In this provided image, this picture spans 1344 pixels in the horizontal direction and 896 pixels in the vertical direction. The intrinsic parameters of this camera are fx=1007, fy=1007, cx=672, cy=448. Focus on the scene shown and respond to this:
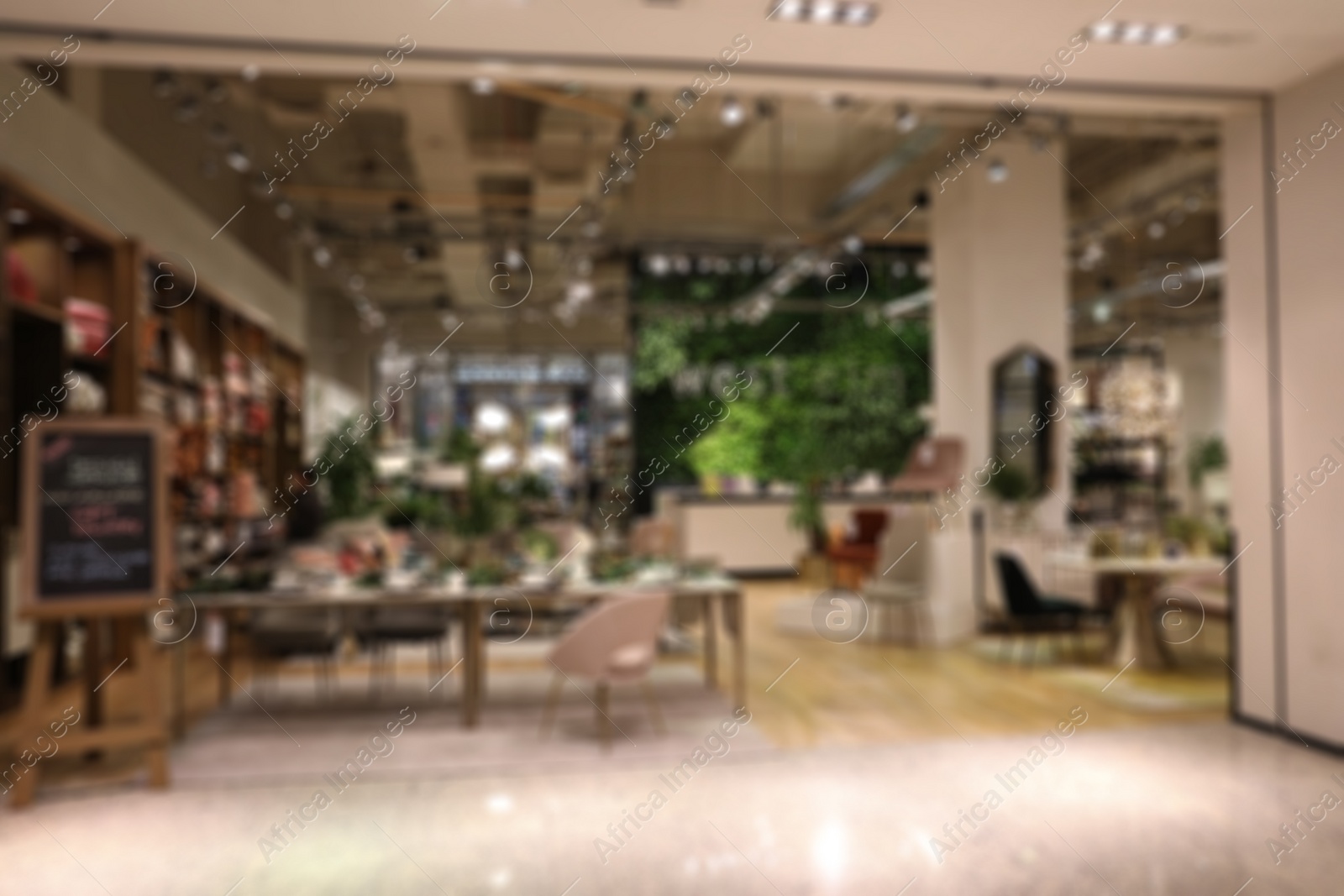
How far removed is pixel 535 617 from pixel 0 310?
473cm

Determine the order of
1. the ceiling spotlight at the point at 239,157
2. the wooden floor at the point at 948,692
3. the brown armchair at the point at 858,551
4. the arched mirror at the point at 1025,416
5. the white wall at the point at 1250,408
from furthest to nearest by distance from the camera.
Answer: the brown armchair at the point at 858,551
the arched mirror at the point at 1025,416
the ceiling spotlight at the point at 239,157
the wooden floor at the point at 948,692
the white wall at the point at 1250,408

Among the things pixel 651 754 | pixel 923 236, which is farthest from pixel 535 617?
pixel 923 236

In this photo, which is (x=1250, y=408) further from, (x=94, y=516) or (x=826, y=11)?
(x=94, y=516)

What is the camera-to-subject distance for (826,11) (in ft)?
13.9

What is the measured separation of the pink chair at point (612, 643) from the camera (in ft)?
16.3

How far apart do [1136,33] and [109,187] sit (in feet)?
20.8

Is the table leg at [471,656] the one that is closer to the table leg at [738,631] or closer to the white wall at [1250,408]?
the table leg at [738,631]

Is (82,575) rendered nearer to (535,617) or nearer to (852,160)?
(535,617)

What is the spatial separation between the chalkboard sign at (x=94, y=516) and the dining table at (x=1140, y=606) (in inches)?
228

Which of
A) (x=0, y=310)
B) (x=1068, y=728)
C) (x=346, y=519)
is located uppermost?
(x=0, y=310)

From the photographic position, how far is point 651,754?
4953 mm

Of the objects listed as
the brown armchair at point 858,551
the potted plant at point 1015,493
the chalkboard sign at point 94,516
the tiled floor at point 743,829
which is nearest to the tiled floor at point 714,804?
the tiled floor at point 743,829

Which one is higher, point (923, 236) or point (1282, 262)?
point (923, 236)

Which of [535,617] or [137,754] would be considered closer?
[137,754]
